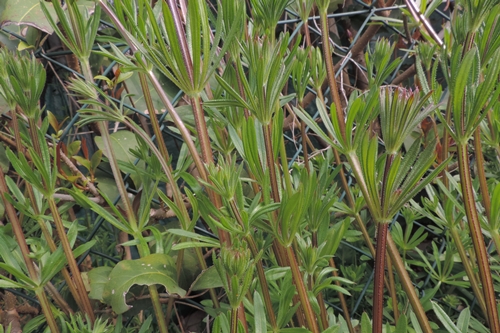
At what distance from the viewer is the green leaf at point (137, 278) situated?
687mm

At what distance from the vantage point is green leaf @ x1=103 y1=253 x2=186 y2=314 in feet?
2.25

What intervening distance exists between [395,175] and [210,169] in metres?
0.18

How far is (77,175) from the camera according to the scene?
0.94 metres

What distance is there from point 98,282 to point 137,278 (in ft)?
0.44

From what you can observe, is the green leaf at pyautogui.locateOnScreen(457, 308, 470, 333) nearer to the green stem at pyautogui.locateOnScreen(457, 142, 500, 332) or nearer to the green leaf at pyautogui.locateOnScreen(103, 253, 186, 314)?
the green stem at pyautogui.locateOnScreen(457, 142, 500, 332)

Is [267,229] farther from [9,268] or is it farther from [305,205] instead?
[9,268]

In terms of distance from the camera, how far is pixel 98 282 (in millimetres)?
785

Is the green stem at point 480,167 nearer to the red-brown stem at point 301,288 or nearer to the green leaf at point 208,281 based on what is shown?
the red-brown stem at point 301,288

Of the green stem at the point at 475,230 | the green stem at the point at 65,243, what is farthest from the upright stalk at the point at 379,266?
the green stem at the point at 65,243

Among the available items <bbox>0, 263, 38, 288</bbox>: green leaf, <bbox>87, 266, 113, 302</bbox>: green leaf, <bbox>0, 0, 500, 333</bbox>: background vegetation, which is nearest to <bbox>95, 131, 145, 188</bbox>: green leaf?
<bbox>0, 0, 500, 333</bbox>: background vegetation

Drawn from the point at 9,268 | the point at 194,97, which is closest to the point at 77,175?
the point at 9,268

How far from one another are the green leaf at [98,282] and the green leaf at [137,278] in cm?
5

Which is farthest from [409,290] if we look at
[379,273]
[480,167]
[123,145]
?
[123,145]

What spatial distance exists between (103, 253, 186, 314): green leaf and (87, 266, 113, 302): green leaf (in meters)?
0.05
